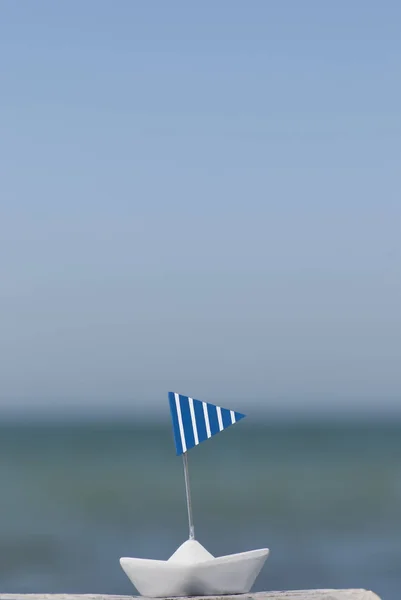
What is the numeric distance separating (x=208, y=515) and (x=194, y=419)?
25.8 m

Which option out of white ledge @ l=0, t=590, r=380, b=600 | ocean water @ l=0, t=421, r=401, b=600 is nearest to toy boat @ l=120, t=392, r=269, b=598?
white ledge @ l=0, t=590, r=380, b=600

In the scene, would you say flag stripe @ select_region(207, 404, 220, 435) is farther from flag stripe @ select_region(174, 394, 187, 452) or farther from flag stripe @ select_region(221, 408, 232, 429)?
flag stripe @ select_region(174, 394, 187, 452)

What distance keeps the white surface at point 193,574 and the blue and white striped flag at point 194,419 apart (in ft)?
4.33

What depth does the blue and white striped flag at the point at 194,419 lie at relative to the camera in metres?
17.0

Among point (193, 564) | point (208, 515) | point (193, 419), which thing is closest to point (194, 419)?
point (193, 419)

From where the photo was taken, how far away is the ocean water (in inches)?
1040

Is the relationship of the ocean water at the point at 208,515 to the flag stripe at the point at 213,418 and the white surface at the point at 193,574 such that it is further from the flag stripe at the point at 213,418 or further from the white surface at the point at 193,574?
the flag stripe at the point at 213,418

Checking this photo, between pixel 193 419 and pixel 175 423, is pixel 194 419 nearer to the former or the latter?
pixel 193 419

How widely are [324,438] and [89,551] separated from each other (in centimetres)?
9316

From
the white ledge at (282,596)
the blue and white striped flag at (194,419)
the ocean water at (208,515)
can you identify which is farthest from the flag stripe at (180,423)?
the ocean water at (208,515)

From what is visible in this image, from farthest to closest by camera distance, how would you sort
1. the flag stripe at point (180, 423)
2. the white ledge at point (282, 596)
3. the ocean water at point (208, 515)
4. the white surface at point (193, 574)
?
1. the ocean water at point (208, 515)
2. the flag stripe at point (180, 423)
3. the white ledge at point (282, 596)
4. the white surface at point (193, 574)

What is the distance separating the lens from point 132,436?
450 feet

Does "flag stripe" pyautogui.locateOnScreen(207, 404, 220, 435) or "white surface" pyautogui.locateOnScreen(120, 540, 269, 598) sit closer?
"white surface" pyautogui.locateOnScreen(120, 540, 269, 598)

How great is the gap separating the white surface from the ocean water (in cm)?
697
